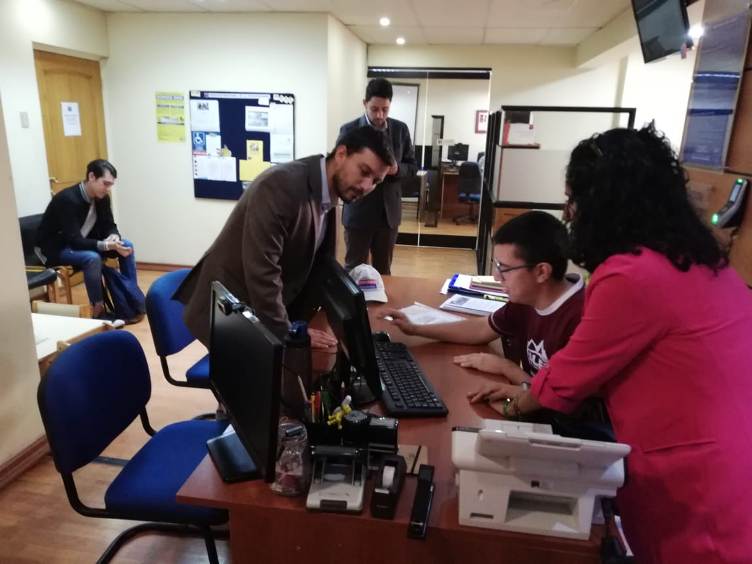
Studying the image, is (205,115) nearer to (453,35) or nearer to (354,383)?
(453,35)

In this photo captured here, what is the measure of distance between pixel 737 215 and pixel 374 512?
1749mm

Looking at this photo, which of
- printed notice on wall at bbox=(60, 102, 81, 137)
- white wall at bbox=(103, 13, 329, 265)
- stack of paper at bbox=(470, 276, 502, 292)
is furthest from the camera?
white wall at bbox=(103, 13, 329, 265)

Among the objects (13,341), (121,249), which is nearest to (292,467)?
(13,341)

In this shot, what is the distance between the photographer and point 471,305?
2.20 metres

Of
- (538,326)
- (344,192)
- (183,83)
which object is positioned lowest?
(538,326)

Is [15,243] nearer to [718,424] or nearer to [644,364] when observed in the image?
[644,364]

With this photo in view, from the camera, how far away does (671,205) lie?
1.05m

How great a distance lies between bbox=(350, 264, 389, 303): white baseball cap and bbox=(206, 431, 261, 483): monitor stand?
3.63 ft

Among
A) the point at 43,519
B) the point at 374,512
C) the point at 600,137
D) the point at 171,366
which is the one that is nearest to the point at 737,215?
the point at 600,137

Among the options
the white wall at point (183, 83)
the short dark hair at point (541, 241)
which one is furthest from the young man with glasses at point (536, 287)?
the white wall at point (183, 83)

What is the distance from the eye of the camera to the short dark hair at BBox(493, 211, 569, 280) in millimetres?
1421

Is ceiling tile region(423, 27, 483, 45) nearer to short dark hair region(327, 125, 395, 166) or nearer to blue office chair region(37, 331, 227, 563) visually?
short dark hair region(327, 125, 395, 166)

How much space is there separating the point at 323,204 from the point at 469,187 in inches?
239

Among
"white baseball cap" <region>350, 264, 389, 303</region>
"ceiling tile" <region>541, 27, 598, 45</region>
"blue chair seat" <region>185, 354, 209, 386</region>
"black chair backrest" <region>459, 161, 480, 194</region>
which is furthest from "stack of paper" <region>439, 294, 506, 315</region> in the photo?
"black chair backrest" <region>459, 161, 480, 194</region>
